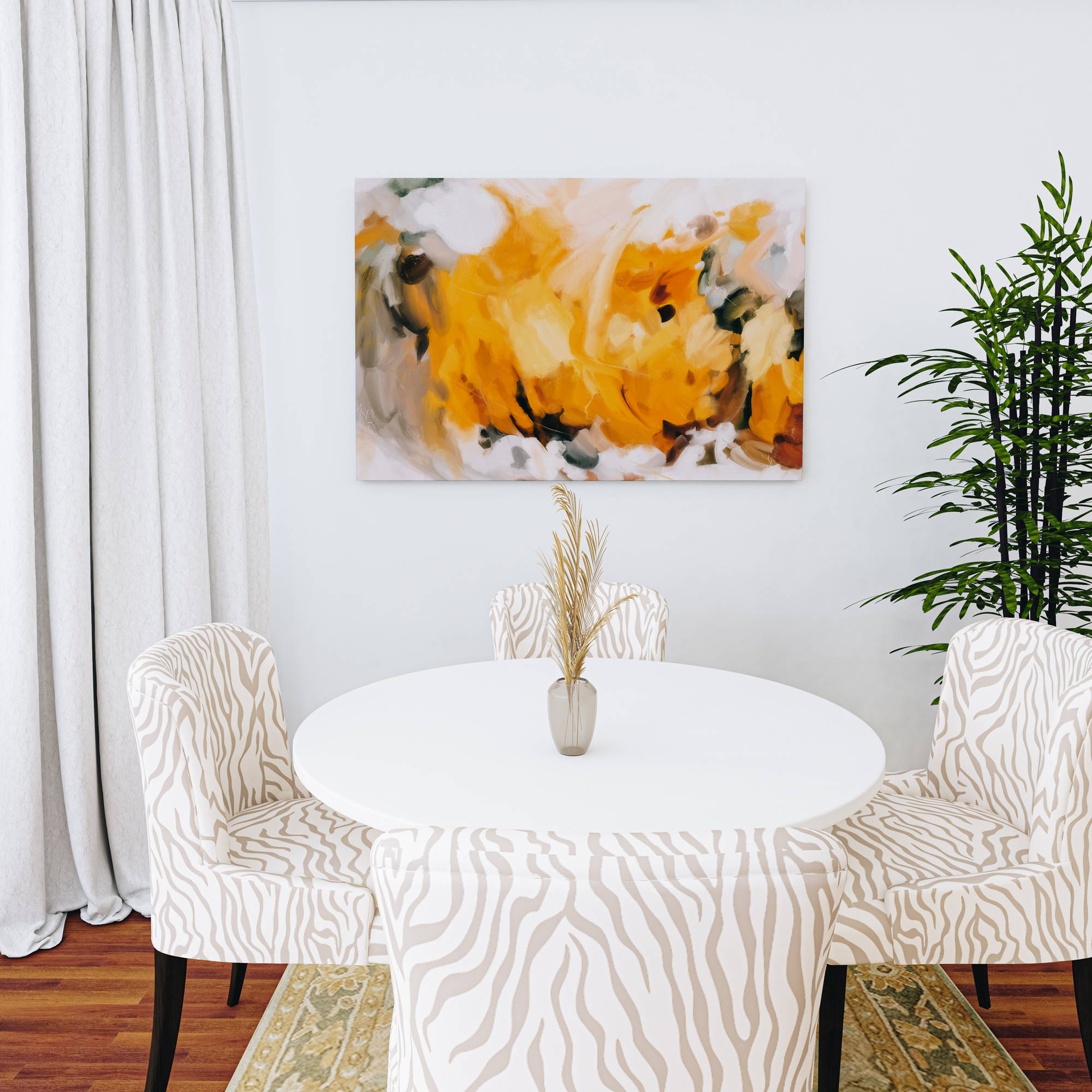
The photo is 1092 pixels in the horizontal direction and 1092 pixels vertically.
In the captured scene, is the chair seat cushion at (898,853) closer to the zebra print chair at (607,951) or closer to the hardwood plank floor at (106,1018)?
the zebra print chair at (607,951)

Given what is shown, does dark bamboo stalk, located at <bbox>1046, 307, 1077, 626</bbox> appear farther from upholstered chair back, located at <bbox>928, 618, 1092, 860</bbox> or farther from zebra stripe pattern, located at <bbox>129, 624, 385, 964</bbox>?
zebra stripe pattern, located at <bbox>129, 624, 385, 964</bbox>

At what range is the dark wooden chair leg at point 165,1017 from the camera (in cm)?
156

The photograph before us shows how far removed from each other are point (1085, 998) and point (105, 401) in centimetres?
272

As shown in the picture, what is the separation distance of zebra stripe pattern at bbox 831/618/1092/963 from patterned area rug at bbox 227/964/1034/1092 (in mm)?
503

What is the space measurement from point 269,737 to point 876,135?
107 inches

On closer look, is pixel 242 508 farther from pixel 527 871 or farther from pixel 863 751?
pixel 527 871

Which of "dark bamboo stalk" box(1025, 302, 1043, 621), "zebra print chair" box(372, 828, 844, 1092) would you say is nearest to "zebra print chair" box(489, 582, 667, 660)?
"dark bamboo stalk" box(1025, 302, 1043, 621)

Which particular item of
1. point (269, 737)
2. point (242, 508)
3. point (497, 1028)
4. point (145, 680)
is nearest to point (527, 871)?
point (497, 1028)

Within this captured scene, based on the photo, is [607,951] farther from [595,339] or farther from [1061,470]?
[595,339]

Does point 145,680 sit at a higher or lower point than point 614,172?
lower

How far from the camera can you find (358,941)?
4.82 feet

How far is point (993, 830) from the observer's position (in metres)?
1.69

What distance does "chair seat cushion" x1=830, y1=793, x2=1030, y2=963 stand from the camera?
1473 mm

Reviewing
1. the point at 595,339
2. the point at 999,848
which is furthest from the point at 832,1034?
the point at 595,339
